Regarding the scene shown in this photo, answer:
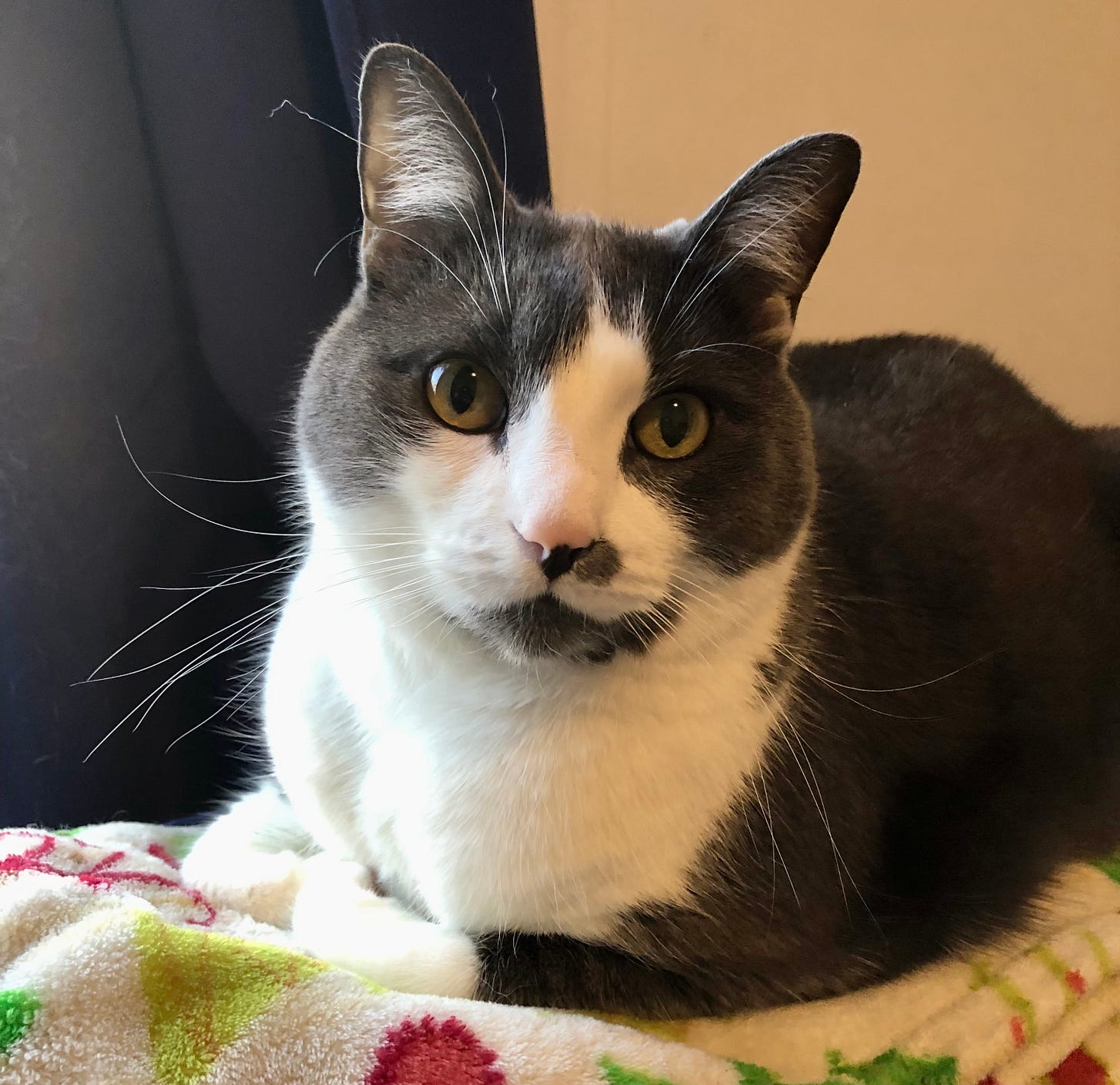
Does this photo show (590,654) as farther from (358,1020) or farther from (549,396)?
(358,1020)

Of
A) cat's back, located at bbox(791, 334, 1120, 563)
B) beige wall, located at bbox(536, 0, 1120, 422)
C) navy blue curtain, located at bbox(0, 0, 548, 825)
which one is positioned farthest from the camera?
beige wall, located at bbox(536, 0, 1120, 422)

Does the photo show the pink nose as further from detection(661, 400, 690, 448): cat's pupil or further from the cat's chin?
detection(661, 400, 690, 448): cat's pupil

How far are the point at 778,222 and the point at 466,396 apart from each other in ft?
1.12

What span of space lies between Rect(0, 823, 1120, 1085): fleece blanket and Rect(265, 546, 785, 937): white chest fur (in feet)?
0.39

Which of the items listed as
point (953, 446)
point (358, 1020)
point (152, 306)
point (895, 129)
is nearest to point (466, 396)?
point (358, 1020)

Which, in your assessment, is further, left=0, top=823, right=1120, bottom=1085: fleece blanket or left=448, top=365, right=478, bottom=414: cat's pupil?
left=448, top=365, right=478, bottom=414: cat's pupil

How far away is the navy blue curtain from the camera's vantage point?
1028mm

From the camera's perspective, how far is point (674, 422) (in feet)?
2.57

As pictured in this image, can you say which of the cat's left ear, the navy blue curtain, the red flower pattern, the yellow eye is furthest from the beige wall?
the red flower pattern

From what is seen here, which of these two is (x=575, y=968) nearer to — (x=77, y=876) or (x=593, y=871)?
(x=593, y=871)

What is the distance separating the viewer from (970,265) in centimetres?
198

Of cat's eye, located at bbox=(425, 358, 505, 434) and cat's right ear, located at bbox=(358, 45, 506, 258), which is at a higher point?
cat's right ear, located at bbox=(358, 45, 506, 258)

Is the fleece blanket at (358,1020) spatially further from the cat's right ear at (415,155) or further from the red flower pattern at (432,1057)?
the cat's right ear at (415,155)

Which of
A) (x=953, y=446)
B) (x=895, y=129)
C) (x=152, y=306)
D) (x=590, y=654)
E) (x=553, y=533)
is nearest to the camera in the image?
(x=553, y=533)
